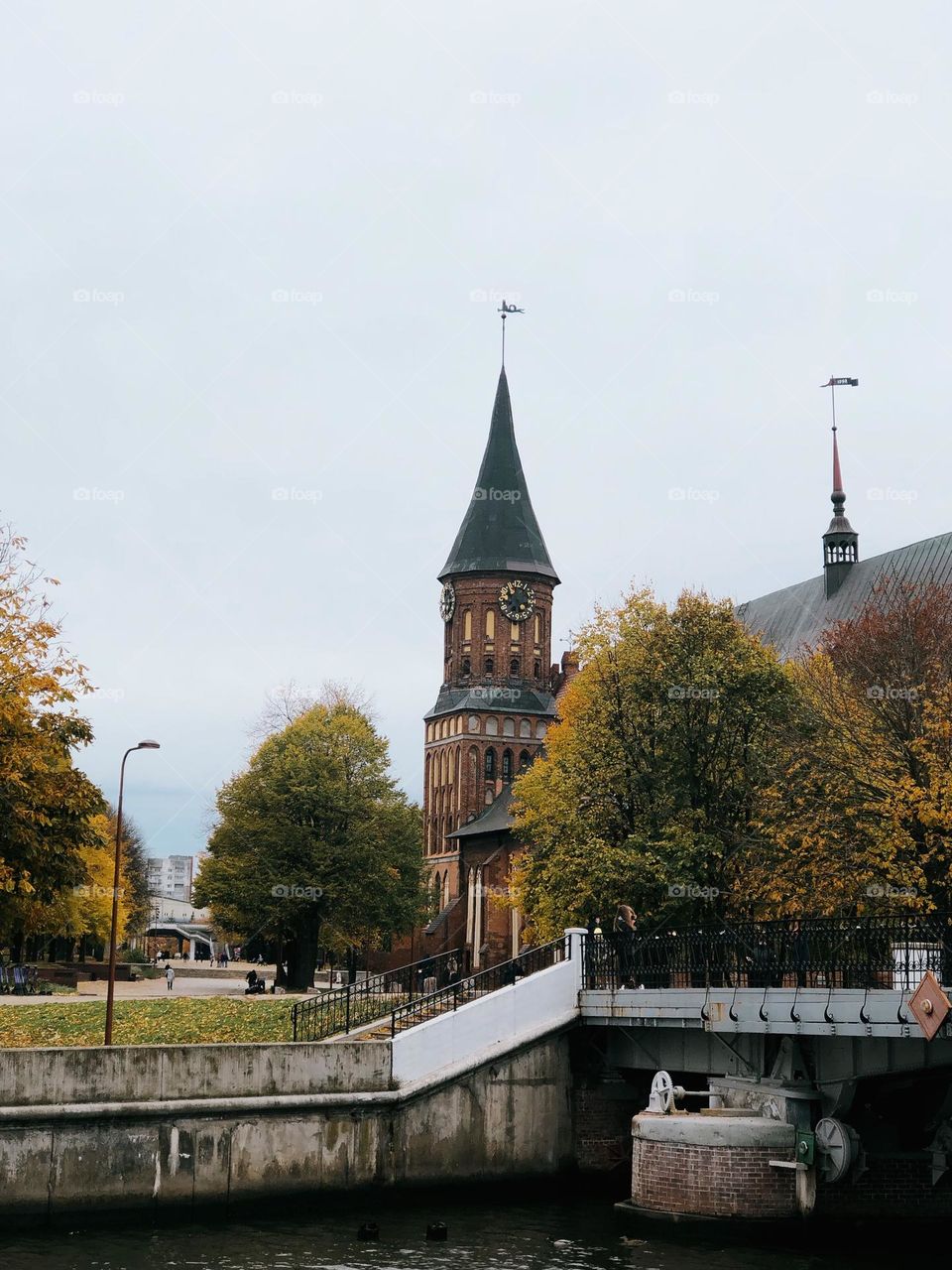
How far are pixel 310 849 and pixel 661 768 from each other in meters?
24.4

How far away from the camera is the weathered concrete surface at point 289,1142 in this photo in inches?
995

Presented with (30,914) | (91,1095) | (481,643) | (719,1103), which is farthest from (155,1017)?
(481,643)

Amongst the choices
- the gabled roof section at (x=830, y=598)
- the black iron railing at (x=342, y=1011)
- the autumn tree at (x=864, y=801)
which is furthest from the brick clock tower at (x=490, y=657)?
the autumn tree at (x=864, y=801)

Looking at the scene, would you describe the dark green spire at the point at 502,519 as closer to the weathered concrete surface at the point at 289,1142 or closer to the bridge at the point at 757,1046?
the bridge at the point at 757,1046

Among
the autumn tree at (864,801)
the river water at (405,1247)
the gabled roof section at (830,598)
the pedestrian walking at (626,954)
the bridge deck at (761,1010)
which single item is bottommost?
the river water at (405,1247)

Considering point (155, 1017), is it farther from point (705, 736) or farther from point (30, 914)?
point (705, 736)

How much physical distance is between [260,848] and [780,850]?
1172 inches

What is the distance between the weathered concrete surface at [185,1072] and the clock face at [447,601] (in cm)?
7390

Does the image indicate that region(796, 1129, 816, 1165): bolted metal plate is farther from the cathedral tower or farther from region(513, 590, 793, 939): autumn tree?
the cathedral tower

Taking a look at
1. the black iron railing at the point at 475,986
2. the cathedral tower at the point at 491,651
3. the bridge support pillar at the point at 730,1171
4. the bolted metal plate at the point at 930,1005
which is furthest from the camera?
the cathedral tower at the point at 491,651

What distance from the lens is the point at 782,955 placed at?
85.5 ft

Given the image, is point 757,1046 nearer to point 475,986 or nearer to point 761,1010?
point 761,1010

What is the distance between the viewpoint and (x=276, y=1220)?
2606 cm

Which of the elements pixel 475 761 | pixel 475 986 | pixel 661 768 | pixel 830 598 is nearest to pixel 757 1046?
pixel 475 986
